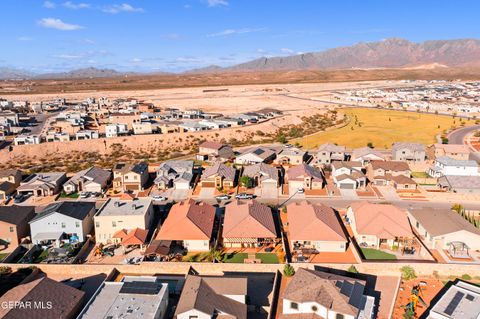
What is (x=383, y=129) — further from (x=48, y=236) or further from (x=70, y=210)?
(x=48, y=236)

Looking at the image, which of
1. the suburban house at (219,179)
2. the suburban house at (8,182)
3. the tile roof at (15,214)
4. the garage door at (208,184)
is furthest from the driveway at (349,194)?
the suburban house at (8,182)

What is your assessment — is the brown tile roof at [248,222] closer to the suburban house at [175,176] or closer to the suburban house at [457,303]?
the suburban house at [175,176]

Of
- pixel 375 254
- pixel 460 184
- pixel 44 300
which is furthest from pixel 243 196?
pixel 460 184

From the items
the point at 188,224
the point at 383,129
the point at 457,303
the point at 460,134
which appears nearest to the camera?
the point at 457,303

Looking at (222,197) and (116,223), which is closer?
(116,223)

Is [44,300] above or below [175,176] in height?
below

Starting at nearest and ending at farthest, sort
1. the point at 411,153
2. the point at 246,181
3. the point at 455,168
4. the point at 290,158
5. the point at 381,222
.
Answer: the point at 381,222 → the point at 246,181 → the point at 455,168 → the point at 290,158 → the point at 411,153

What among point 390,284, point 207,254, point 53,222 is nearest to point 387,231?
point 390,284
